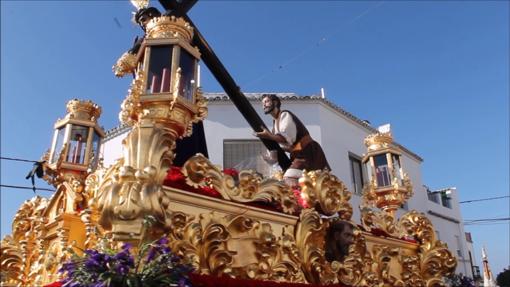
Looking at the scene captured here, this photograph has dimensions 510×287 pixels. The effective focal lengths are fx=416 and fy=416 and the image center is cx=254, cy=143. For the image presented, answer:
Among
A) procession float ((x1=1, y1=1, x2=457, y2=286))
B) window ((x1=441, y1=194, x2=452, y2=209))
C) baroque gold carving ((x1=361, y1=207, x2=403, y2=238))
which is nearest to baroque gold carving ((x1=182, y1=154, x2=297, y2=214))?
procession float ((x1=1, y1=1, x2=457, y2=286))

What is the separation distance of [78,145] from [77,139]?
6cm

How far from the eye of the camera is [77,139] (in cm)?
353

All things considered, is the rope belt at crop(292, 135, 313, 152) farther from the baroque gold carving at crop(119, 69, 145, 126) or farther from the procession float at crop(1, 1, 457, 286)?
the baroque gold carving at crop(119, 69, 145, 126)

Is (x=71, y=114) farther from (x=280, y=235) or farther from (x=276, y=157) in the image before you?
(x=280, y=235)

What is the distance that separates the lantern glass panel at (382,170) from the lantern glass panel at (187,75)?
238cm

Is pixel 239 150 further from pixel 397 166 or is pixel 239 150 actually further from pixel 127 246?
pixel 127 246

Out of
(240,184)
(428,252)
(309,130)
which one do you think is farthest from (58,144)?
(309,130)

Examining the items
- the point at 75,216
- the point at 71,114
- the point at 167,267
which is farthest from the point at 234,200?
the point at 71,114

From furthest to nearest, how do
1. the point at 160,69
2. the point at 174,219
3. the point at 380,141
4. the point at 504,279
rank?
the point at 504,279
the point at 380,141
the point at 160,69
the point at 174,219

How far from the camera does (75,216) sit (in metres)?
2.31

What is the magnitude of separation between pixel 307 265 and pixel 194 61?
1.43 m

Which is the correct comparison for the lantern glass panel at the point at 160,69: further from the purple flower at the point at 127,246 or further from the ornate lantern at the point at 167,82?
the purple flower at the point at 127,246

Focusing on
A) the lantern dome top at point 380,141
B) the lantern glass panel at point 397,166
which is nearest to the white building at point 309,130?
the lantern dome top at point 380,141

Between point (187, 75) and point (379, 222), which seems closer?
point (187, 75)
